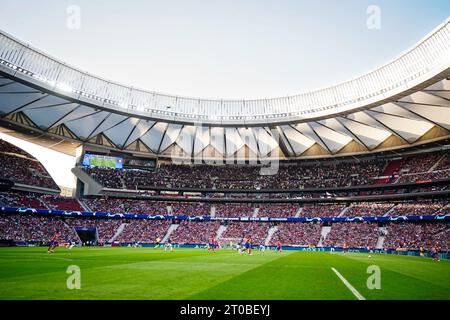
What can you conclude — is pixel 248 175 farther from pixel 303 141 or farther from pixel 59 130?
pixel 59 130

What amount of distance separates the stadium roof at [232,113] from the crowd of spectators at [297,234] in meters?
14.3

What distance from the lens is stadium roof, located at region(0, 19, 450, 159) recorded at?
3966 cm

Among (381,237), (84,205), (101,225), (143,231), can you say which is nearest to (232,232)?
(143,231)

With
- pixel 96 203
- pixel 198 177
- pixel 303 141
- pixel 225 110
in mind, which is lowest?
pixel 96 203

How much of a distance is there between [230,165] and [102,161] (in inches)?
1062

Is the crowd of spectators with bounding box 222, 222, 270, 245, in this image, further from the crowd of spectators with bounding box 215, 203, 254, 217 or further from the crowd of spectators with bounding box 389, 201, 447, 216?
the crowd of spectators with bounding box 389, 201, 447, 216

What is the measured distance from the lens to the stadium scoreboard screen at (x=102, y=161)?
211 feet

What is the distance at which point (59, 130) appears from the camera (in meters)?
57.0

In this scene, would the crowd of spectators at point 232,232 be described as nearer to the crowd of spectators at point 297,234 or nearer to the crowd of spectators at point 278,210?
the crowd of spectators at point 297,234

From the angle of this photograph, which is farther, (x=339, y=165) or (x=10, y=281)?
A: (x=339, y=165)

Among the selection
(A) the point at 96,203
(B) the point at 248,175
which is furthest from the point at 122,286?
(B) the point at 248,175

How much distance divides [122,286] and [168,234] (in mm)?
49523

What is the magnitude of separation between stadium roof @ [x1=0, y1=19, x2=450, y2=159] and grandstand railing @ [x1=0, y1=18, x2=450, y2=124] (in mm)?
125

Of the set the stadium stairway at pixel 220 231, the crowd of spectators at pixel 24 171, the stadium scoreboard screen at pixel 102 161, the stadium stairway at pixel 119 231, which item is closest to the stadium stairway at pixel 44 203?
the crowd of spectators at pixel 24 171
